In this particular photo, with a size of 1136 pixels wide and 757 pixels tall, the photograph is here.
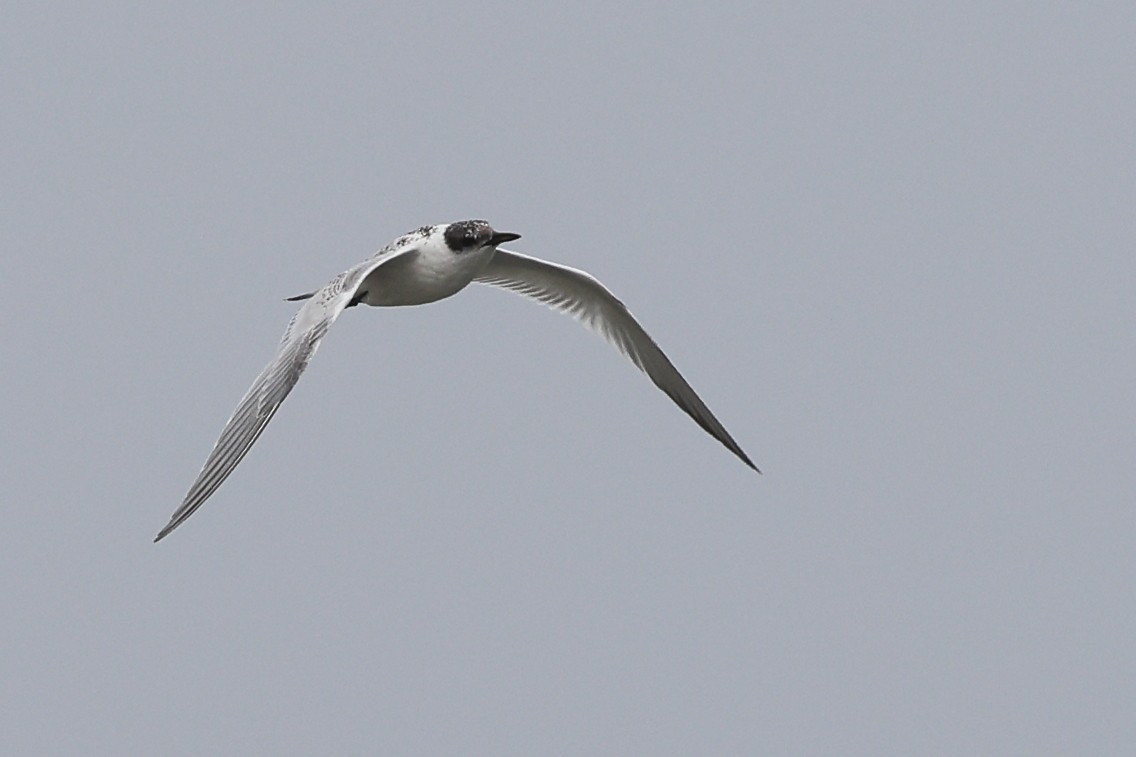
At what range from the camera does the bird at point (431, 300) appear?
24.5 ft

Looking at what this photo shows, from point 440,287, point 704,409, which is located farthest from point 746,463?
point 440,287

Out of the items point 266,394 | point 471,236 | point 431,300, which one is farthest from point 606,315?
point 266,394

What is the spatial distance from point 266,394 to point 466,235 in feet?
6.30

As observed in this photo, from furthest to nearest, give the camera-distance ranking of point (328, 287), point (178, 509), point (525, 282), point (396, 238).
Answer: point (525, 282) < point (396, 238) < point (328, 287) < point (178, 509)

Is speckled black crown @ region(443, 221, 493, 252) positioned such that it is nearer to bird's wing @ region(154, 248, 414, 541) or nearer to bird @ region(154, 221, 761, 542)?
bird @ region(154, 221, 761, 542)

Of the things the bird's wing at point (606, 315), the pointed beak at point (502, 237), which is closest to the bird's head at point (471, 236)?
the pointed beak at point (502, 237)

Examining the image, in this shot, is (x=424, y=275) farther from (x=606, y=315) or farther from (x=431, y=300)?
(x=606, y=315)

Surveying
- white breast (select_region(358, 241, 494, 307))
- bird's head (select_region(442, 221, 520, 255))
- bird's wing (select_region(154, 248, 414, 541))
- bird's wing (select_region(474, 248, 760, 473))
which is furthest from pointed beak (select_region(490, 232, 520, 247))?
bird's wing (select_region(474, 248, 760, 473))

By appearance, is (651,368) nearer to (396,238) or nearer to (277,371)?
(396,238)

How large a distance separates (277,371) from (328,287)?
1.04 meters

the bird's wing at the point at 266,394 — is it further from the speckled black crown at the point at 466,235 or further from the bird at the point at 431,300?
the speckled black crown at the point at 466,235

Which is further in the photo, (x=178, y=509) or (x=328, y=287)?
(x=328, y=287)

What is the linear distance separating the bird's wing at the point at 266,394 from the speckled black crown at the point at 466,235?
0.72 m

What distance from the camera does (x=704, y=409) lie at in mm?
10766
